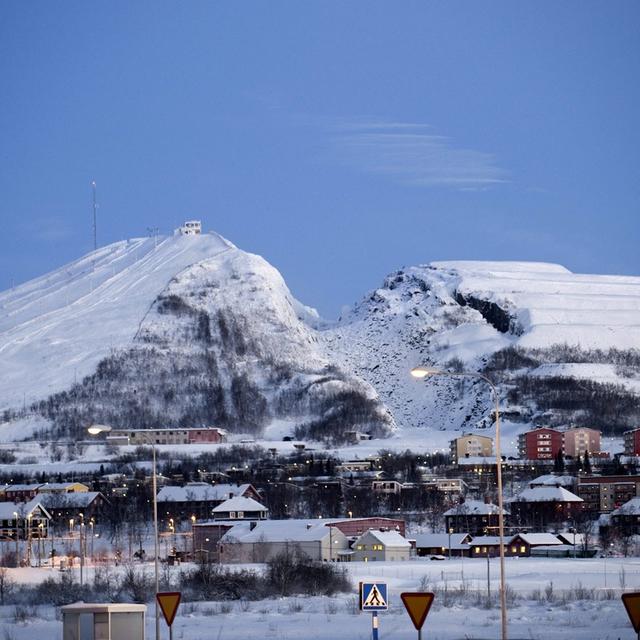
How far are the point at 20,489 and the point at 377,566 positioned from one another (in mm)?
59175

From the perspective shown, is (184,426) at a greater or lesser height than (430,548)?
greater

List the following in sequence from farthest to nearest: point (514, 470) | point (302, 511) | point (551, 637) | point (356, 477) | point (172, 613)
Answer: point (514, 470) < point (356, 477) < point (302, 511) < point (551, 637) < point (172, 613)

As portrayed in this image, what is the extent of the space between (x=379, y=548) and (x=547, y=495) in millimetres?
34177

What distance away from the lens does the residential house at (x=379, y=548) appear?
98688 millimetres

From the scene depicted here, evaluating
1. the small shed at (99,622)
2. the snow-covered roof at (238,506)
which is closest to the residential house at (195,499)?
the snow-covered roof at (238,506)

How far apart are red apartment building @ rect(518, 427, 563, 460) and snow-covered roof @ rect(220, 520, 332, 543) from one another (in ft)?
268

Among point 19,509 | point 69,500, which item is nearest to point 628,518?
point 69,500

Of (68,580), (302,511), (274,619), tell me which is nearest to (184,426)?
(302,511)

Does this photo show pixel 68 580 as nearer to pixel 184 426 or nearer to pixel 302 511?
pixel 302 511

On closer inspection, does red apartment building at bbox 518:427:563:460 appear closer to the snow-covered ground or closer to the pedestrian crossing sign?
the snow-covered ground

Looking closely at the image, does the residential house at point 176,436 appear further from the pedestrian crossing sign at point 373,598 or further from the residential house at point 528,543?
the pedestrian crossing sign at point 373,598

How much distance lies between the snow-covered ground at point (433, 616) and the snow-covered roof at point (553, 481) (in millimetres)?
69365

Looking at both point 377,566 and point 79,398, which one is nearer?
point 377,566

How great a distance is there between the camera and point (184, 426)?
7756 inches
